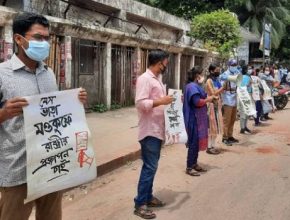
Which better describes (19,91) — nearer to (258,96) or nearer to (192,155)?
(192,155)

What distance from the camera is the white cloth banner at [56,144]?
8.98ft

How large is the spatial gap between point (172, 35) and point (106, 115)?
31.8 feet

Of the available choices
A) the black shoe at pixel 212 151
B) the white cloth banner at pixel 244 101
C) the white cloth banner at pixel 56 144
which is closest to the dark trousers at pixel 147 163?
the white cloth banner at pixel 56 144

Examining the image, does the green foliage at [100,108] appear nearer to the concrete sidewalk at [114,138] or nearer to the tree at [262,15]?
the concrete sidewalk at [114,138]

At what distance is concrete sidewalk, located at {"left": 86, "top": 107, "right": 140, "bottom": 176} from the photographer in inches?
275

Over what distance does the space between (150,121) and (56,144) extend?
6.31 ft

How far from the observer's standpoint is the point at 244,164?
7.43 metres

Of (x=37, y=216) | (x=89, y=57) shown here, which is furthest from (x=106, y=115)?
(x=37, y=216)

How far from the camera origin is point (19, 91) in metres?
2.71

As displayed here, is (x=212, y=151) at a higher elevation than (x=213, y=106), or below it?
below

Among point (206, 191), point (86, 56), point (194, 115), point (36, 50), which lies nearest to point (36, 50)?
point (36, 50)

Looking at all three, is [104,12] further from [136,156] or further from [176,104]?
[176,104]

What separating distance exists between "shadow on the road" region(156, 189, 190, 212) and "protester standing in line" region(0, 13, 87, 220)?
2489 mm

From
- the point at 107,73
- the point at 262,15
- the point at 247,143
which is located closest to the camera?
the point at 247,143
